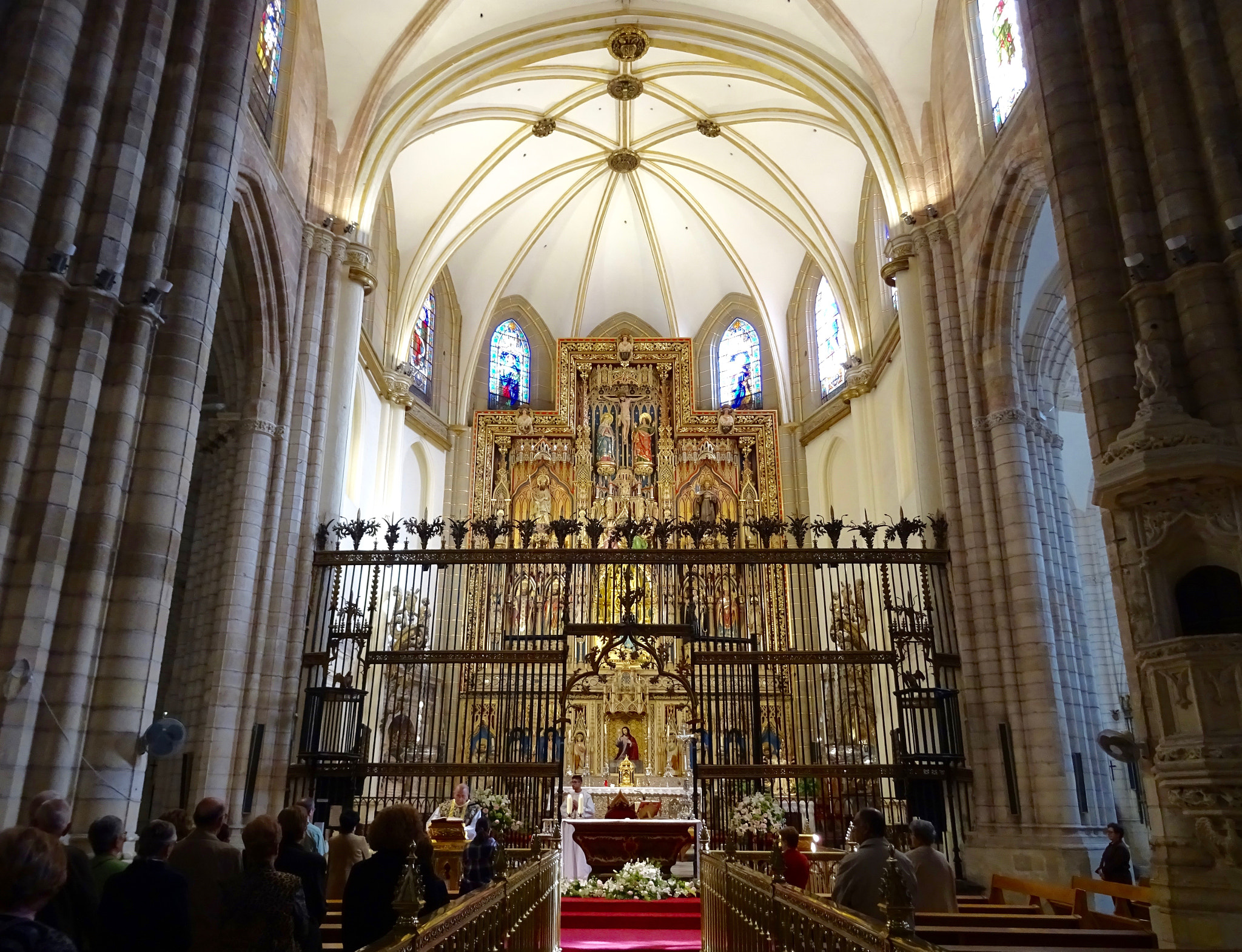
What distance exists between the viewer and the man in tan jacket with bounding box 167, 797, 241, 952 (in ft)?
15.8

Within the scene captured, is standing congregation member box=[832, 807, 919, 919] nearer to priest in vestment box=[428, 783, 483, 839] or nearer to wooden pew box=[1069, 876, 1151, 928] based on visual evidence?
wooden pew box=[1069, 876, 1151, 928]

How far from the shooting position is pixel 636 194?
90.1 ft

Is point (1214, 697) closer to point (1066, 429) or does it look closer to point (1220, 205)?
point (1220, 205)

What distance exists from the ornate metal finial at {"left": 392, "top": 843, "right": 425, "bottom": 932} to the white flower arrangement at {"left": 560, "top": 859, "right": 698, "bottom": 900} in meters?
8.17

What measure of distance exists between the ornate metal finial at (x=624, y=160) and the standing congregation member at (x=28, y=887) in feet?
80.9

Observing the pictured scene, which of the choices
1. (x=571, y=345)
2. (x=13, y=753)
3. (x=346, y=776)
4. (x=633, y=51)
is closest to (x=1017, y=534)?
(x=346, y=776)

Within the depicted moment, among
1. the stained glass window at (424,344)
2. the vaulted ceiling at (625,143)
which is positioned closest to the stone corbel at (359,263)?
the vaulted ceiling at (625,143)

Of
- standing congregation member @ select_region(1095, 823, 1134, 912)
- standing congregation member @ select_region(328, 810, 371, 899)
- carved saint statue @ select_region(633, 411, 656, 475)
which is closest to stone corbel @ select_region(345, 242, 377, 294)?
carved saint statue @ select_region(633, 411, 656, 475)

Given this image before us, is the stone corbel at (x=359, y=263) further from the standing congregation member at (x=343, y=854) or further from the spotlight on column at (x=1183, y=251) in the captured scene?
the spotlight on column at (x=1183, y=251)

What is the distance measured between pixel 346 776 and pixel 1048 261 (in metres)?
13.5

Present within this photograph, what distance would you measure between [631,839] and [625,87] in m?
16.9

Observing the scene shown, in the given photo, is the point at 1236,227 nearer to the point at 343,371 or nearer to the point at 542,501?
the point at 343,371

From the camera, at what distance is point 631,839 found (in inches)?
506

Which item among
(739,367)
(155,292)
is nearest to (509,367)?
(739,367)
